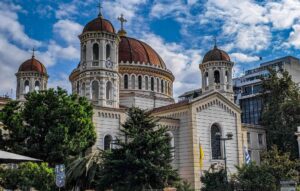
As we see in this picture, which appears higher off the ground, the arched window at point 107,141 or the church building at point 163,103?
the church building at point 163,103

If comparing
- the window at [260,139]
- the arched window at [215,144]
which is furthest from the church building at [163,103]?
the window at [260,139]

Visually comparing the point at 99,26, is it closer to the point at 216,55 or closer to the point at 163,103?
the point at 163,103

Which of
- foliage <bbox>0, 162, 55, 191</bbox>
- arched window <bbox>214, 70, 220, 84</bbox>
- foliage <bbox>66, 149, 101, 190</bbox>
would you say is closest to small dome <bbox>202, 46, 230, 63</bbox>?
arched window <bbox>214, 70, 220, 84</bbox>

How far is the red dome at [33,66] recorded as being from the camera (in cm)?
5284

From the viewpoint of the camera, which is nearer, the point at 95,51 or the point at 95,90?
the point at 95,90

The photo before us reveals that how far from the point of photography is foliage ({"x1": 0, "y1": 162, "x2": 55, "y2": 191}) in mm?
23719

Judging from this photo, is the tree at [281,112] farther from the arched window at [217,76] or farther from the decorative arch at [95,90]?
the decorative arch at [95,90]

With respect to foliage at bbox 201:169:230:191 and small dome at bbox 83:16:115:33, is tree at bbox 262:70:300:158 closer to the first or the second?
foliage at bbox 201:169:230:191

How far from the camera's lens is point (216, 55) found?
1992 inches

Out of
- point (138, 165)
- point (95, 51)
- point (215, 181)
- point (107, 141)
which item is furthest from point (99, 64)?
point (138, 165)

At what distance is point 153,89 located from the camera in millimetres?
51219

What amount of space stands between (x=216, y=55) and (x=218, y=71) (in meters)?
1.86

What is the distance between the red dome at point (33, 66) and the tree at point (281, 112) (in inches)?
1083

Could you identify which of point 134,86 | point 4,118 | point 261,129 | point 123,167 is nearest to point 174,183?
point 123,167
